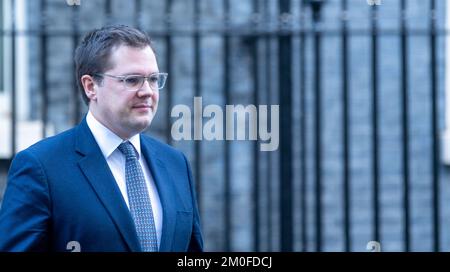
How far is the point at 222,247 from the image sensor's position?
6188 mm

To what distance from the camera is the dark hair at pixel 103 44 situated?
3.39 metres

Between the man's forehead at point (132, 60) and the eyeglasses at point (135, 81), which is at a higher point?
the man's forehead at point (132, 60)

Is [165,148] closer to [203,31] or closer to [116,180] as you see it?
[116,180]

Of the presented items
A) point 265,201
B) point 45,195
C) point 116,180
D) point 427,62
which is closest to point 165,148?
point 116,180

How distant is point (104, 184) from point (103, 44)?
0.42 metres

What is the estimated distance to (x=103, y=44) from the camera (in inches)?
134

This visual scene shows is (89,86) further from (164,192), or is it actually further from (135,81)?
(164,192)

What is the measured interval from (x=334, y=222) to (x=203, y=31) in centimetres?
178

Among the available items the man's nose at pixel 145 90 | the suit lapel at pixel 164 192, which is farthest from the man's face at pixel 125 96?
the suit lapel at pixel 164 192

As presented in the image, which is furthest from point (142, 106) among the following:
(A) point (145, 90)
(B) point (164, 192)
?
(B) point (164, 192)

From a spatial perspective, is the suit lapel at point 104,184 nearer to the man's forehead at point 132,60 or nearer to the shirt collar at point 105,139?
the shirt collar at point 105,139

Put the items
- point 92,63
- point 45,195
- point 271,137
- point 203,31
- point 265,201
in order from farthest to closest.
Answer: point 265,201 → point 203,31 → point 271,137 → point 92,63 → point 45,195

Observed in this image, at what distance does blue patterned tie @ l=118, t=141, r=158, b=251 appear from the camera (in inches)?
130

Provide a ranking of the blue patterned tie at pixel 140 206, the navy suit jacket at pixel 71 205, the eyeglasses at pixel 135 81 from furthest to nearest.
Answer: the eyeglasses at pixel 135 81 → the blue patterned tie at pixel 140 206 → the navy suit jacket at pixel 71 205
